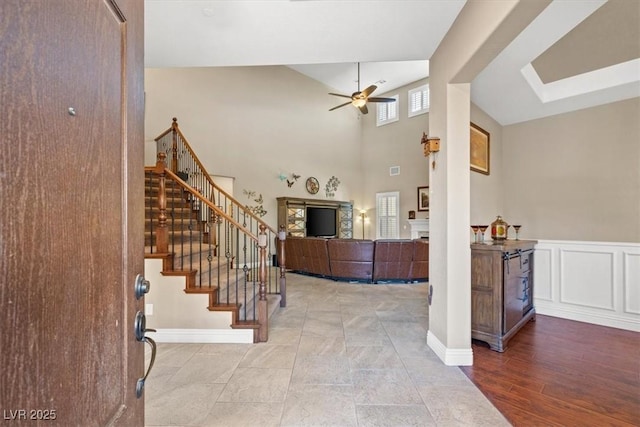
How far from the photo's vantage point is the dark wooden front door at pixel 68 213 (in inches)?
17.6

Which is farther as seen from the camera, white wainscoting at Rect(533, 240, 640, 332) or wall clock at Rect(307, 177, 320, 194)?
wall clock at Rect(307, 177, 320, 194)

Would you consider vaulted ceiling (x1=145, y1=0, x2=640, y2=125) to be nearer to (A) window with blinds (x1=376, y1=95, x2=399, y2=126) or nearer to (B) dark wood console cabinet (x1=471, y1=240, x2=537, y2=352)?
(B) dark wood console cabinet (x1=471, y1=240, x2=537, y2=352)

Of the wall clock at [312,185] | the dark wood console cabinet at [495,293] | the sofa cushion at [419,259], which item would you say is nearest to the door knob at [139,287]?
the dark wood console cabinet at [495,293]

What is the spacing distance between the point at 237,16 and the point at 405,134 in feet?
25.7

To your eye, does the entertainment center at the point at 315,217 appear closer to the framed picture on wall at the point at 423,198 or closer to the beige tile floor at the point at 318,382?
the framed picture on wall at the point at 423,198

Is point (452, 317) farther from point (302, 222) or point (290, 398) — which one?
point (302, 222)

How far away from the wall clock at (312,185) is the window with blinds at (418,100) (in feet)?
12.2

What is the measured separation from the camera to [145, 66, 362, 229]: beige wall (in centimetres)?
641

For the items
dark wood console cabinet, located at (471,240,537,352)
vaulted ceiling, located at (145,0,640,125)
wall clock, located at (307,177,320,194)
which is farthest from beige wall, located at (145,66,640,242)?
dark wood console cabinet, located at (471,240,537,352)

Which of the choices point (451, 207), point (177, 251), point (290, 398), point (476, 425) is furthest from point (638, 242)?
point (177, 251)

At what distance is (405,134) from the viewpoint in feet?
30.0

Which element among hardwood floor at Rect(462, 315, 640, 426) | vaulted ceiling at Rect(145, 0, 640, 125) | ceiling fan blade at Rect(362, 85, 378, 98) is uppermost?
ceiling fan blade at Rect(362, 85, 378, 98)

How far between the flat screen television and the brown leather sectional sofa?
2849 millimetres

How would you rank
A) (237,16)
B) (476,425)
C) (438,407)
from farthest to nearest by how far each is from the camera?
(237,16) → (438,407) → (476,425)
